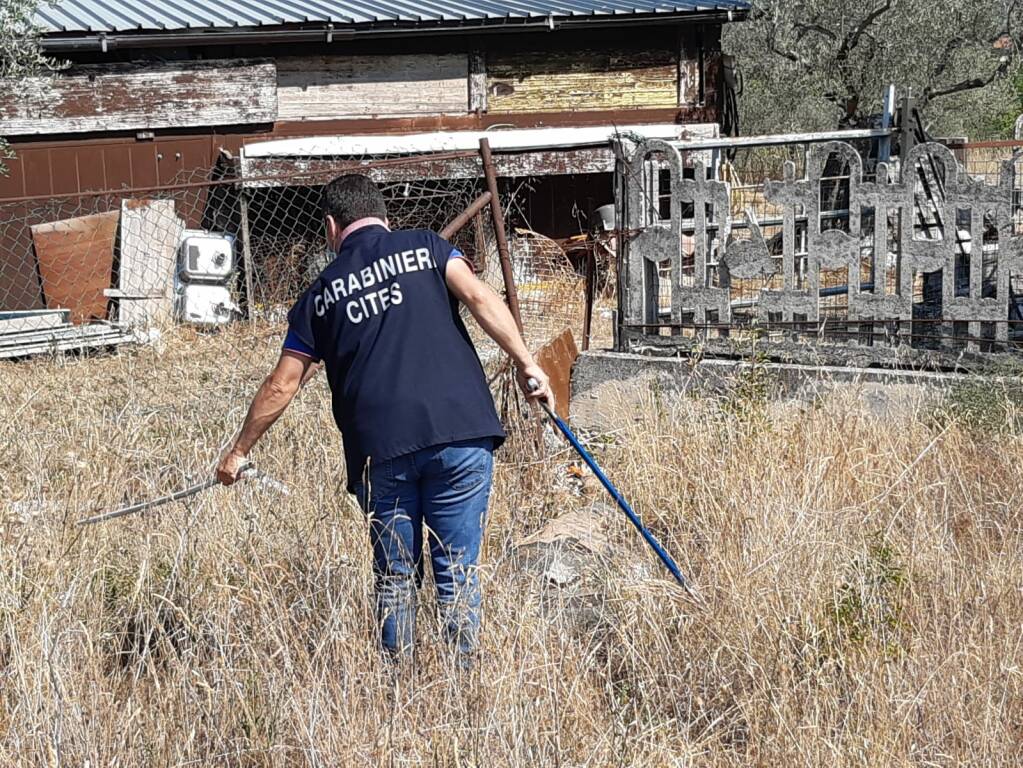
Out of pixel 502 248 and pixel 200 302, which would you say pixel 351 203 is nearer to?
pixel 502 248

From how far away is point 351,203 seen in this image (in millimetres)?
4137

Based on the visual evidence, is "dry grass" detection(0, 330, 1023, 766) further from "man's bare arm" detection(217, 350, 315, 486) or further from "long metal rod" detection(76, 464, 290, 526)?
"man's bare arm" detection(217, 350, 315, 486)

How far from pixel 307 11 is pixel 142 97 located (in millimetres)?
2325

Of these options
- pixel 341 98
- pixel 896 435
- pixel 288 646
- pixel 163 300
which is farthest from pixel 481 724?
pixel 341 98

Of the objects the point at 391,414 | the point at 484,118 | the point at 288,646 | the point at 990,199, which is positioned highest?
the point at 484,118

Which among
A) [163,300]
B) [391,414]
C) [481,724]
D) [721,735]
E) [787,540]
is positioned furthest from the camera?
[163,300]

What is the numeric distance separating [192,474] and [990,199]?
4.67m

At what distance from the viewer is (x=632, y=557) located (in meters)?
4.84

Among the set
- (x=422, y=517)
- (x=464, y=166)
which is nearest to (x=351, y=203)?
(x=422, y=517)

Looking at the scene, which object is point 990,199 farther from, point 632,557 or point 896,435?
point 632,557

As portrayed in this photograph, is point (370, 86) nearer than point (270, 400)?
No

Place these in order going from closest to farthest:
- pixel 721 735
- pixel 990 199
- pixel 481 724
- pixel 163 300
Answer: pixel 481 724, pixel 721 735, pixel 990 199, pixel 163 300

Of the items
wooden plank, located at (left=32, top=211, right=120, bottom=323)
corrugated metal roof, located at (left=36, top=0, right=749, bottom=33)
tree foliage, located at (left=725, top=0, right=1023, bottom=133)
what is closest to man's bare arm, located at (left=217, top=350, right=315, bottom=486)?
wooden plank, located at (left=32, top=211, right=120, bottom=323)

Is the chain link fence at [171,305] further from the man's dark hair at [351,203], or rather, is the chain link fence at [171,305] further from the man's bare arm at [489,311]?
the man's bare arm at [489,311]
